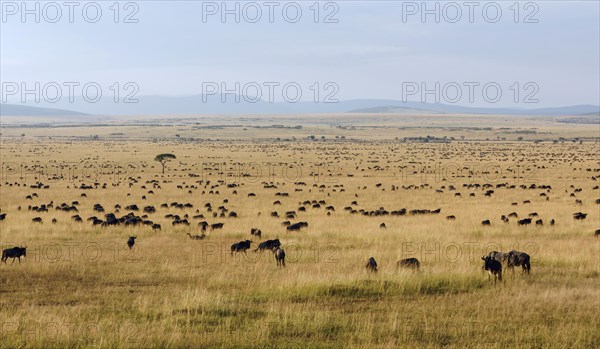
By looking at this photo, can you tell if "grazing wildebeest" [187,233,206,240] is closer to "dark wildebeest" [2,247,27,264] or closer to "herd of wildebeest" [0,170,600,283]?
"herd of wildebeest" [0,170,600,283]

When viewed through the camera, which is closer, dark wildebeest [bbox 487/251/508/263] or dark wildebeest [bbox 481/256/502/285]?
dark wildebeest [bbox 481/256/502/285]

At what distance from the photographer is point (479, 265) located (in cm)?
1656

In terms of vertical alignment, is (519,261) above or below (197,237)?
above

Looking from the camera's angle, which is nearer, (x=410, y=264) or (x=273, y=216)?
(x=410, y=264)

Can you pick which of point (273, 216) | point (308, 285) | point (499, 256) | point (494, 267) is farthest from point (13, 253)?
point (273, 216)

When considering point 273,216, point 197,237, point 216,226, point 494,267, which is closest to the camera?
point 494,267

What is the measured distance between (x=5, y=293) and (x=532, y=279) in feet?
40.1

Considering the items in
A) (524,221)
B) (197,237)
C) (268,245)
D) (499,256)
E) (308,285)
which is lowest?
(197,237)

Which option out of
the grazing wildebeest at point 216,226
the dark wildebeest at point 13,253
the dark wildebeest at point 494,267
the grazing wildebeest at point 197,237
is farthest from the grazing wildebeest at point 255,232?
the dark wildebeest at point 494,267

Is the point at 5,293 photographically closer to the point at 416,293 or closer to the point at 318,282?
the point at 318,282

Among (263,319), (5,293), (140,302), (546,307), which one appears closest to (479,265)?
(546,307)

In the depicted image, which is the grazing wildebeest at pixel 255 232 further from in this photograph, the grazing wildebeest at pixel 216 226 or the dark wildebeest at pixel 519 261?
the dark wildebeest at pixel 519 261

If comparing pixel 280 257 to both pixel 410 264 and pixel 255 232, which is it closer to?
pixel 410 264

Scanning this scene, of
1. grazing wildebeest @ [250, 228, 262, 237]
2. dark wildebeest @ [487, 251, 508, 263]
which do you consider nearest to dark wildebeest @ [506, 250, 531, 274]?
dark wildebeest @ [487, 251, 508, 263]
